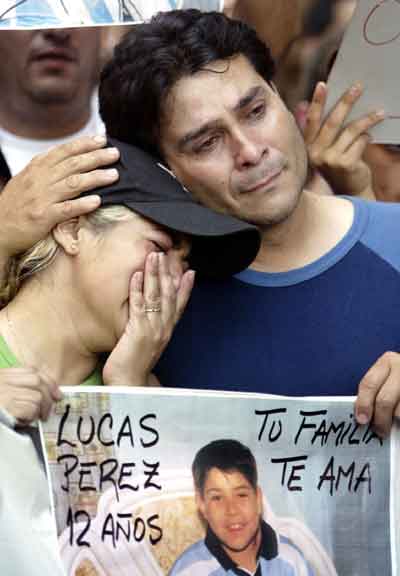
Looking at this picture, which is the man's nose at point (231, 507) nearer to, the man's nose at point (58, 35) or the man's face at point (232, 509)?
the man's face at point (232, 509)

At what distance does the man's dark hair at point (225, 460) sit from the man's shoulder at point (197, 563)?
0.08 m

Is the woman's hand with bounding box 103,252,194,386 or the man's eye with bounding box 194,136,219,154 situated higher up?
the man's eye with bounding box 194,136,219,154

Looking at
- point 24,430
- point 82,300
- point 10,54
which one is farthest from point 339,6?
point 24,430

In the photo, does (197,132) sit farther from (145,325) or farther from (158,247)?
(145,325)

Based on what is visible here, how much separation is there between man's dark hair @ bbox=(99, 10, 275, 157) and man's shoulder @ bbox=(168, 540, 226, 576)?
27.8 inches

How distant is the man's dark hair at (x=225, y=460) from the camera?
147 centimetres

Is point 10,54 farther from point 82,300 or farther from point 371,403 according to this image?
point 371,403

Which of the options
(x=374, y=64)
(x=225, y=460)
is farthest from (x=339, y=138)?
(x=225, y=460)

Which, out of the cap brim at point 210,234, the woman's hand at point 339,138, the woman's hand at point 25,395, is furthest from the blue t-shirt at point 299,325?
the woman's hand at point 25,395

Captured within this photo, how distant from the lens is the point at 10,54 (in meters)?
2.03

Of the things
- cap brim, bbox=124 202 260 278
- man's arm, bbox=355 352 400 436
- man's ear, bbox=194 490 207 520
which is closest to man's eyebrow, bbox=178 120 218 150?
cap brim, bbox=124 202 260 278

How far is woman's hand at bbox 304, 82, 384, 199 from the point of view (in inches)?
79.4

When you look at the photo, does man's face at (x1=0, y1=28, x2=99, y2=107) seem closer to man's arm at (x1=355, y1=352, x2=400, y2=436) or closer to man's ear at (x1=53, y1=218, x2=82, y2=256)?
man's ear at (x1=53, y1=218, x2=82, y2=256)

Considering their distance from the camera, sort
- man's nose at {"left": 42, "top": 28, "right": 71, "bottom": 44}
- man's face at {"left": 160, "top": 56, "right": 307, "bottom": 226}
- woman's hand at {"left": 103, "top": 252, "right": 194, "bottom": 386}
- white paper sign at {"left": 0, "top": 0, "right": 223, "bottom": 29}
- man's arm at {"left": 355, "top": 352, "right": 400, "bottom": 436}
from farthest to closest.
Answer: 1. man's nose at {"left": 42, "top": 28, "right": 71, "bottom": 44}
2. white paper sign at {"left": 0, "top": 0, "right": 223, "bottom": 29}
3. man's face at {"left": 160, "top": 56, "right": 307, "bottom": 226}
4. woman's hand at {"left": 103, "top": 252, "right": 194, "bottom": 386}
5. man's arm at {"left": 355, "top": 352, "right": 400, "bottom": 436}
